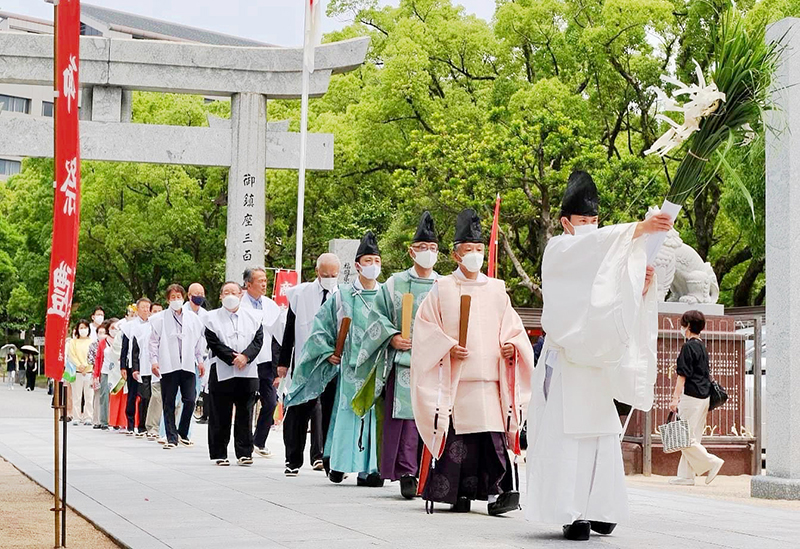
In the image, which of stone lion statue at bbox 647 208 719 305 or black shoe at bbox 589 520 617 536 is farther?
stone lion statue at bbox 647 208 719 305

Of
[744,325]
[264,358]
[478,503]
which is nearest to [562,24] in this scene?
[744,325]

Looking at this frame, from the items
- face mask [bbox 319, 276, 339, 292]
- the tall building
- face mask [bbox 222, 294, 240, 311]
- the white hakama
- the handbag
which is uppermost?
the tall building

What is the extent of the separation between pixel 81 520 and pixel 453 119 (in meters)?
25.3

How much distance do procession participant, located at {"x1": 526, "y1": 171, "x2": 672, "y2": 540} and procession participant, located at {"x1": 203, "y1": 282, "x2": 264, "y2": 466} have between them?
5474mm

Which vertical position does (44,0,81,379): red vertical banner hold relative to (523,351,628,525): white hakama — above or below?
above

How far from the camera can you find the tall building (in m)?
82.6

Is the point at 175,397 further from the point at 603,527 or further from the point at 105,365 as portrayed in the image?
the point at 603,527

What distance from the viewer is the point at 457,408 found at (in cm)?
813

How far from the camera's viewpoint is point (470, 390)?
8156 millimetres

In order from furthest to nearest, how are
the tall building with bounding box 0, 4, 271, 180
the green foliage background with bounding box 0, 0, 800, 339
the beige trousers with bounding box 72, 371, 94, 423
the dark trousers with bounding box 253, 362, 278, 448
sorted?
the tall building with bounding box 0, 4, 271, 180
the green foliage background with bounding box 0, 0, 800, 339
the beige trousers with bounding box 72, 371, 94, 423
the dark trousers with bounding box 253, 362, 278, 448

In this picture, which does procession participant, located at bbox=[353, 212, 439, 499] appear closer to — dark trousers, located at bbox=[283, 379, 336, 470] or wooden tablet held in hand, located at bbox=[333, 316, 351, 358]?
wooden tablet held in hand, located at bbox=[333, 316, 351, 358]

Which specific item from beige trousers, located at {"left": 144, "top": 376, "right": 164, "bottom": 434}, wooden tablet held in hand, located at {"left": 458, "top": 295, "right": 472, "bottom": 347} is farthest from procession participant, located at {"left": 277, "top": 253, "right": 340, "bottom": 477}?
beige trousers, located at {"left": 144, "top": 376, "right": 164, "bottom": 434}

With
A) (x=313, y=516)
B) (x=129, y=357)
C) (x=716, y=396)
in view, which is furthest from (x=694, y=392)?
(x=129, y=357)

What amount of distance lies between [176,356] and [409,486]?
6.75m
